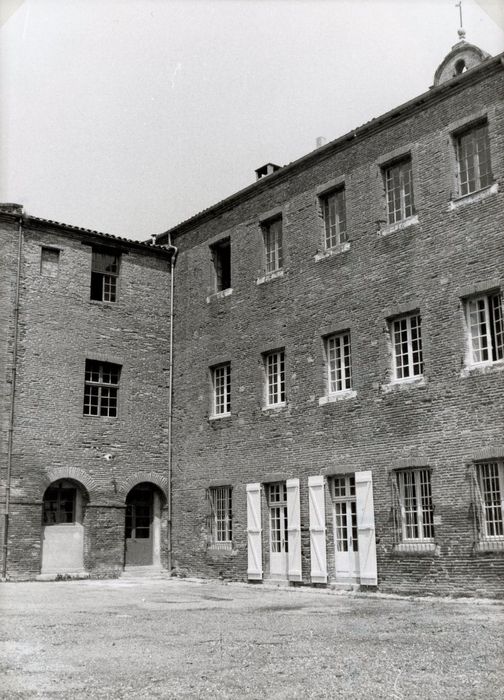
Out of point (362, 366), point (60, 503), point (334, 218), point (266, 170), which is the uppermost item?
point (266, 170)

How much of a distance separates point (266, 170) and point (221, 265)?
2.93 meters

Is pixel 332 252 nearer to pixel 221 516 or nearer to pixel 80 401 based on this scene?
pixel 221 516

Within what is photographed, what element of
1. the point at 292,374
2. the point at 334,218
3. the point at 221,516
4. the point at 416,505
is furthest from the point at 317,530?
the point at 334,218

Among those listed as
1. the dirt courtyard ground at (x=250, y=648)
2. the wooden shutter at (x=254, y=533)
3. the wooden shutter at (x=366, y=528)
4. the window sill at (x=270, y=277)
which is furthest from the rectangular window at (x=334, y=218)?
the dirt courtyard ground at (x=250, y=648)

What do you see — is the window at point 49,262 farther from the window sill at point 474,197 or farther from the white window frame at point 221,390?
the window sill at point 474,197

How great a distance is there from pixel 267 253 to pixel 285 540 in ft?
23.5

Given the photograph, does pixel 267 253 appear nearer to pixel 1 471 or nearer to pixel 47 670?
pixel 1 471

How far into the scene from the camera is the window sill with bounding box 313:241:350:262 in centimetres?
1733

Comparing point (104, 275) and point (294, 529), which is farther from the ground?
point (104, 275)

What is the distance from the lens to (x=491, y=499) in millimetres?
13852

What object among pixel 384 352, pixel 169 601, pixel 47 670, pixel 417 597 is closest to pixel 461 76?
pixel 384 352

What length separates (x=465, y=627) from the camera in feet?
33.3

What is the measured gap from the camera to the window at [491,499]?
13.7m

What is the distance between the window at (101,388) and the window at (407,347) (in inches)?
341
